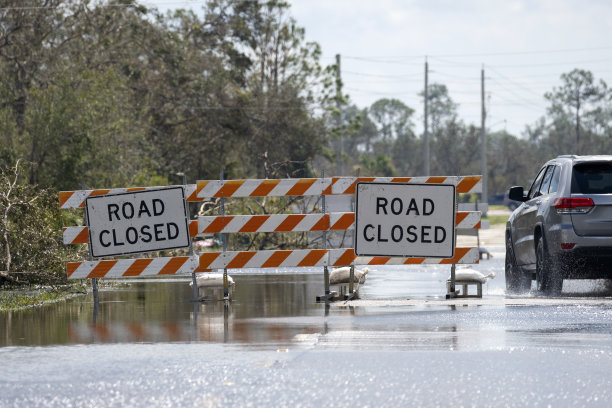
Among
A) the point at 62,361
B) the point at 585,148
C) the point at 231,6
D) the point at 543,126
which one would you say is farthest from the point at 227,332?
the point at 543,126

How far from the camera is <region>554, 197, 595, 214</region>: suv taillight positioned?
14.9 m

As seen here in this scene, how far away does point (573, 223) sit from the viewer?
48.9 feet

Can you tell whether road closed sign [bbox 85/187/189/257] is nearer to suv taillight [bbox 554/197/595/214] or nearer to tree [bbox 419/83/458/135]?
suv taillight [bbox 554/197/595/214]


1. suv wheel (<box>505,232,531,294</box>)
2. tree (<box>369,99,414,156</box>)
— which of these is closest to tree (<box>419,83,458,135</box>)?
tree (<box>369,99,414,156</box>)

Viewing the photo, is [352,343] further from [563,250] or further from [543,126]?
[543,126]

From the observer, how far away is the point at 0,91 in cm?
3559

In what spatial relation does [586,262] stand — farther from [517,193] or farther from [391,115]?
[391,115]

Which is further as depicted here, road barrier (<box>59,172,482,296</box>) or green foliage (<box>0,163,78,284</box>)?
green foliage (<box>0,163,78,284</box>)

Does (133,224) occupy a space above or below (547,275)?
above

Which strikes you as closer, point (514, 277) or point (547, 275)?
point (547, 275)

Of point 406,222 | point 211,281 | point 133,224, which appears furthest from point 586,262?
point 133,224

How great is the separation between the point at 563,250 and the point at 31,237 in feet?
24.5

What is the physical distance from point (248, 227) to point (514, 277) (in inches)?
196

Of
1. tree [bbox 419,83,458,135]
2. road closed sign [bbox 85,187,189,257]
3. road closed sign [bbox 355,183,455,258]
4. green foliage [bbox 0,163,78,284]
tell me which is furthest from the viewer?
tree [bbox 419,83,458,135]
